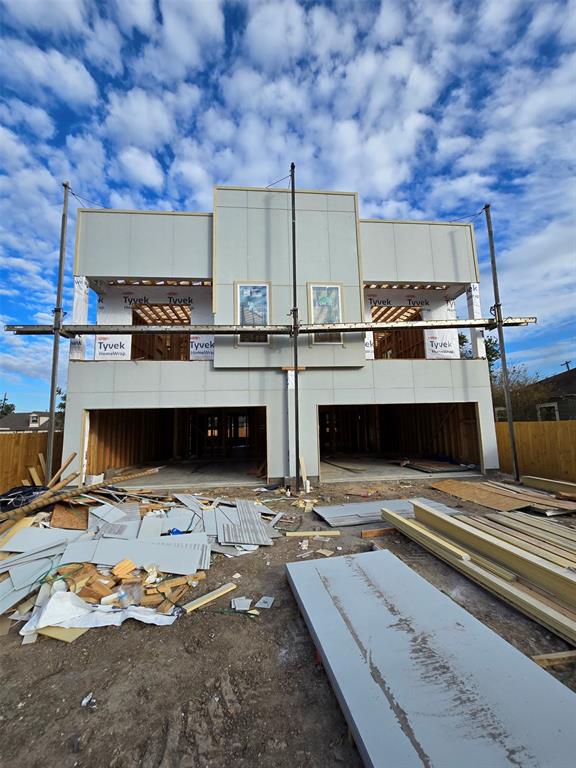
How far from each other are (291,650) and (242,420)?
54.9ft

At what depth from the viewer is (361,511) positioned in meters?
7.14

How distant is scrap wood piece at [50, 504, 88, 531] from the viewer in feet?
19.5

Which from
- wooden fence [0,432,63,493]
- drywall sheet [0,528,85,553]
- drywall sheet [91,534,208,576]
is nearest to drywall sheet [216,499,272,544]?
drywall sheet [91,534,208,576]

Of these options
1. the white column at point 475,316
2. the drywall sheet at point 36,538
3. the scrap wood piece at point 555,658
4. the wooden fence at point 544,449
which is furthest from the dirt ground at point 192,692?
the white column at point 475,316

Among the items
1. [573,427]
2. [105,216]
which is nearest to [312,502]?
[573,427]

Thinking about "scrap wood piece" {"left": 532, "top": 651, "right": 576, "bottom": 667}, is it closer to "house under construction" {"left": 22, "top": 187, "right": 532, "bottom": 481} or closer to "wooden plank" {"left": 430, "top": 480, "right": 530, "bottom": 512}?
"wooden plank" {"left": 430, "top": 480, "right": 530, "bottom": 512}

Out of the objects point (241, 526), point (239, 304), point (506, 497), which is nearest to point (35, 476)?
point (241, 526)

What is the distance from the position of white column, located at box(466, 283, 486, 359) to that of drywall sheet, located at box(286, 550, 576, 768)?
10198mm

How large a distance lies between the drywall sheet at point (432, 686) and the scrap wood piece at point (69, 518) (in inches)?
185

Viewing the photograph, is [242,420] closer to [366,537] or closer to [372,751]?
[366,537]

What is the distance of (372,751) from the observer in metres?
1.83

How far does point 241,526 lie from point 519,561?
14.4 feet

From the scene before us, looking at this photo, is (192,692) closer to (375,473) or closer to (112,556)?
(112,556)

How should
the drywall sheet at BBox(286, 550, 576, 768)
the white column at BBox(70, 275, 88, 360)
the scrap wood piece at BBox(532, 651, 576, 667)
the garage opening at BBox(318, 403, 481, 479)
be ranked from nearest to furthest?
the drywall sheet at BBox(286, 550, 576, 768)
the scrap wood piece at BBox(532, 651, 576, 667)
the white column at BBox(70, 275, 88, 360)
the garage opening at BBox(318, 403, 481, 479)
